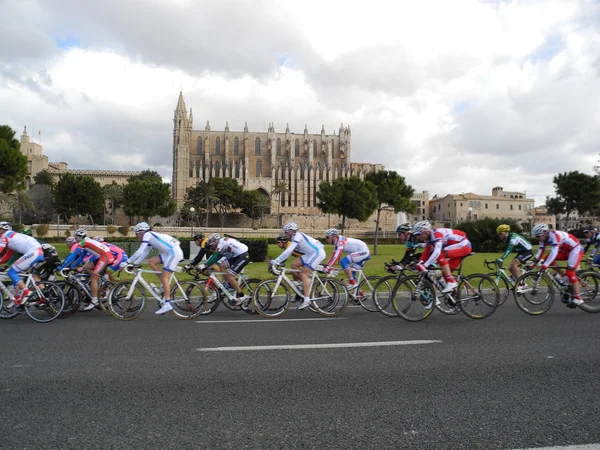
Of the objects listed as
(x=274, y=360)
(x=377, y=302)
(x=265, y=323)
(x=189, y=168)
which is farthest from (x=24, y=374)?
(x=189, y=168)

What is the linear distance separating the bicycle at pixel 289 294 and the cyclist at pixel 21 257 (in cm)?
399

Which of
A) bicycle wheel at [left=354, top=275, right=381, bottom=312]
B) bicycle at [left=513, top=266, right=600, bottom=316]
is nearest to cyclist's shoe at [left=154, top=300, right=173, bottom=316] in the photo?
bicycle wheel at [left=354, top=275, right=381, bottom=312]

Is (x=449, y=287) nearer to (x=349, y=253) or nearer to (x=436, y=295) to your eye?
(x=436, y=295)

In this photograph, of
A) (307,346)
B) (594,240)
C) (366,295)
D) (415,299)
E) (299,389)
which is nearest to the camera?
(299,389)

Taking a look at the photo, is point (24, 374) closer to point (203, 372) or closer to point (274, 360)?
point (203, 372)

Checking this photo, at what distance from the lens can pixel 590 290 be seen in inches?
356

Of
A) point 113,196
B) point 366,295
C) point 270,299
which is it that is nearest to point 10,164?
point 270,299

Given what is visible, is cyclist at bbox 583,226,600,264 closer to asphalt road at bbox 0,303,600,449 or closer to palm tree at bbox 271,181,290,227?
asphalt road at bbox 0,303,600,449

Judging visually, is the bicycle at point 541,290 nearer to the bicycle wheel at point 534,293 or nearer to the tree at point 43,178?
the bicycle wheel at point 534,293

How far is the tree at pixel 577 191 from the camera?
53.4m

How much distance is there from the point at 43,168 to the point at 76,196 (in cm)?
4727

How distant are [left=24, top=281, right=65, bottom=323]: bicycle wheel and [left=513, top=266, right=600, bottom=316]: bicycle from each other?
8255mm

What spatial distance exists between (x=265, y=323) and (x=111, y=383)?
3.62 m

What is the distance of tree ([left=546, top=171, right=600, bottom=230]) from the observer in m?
53.4
